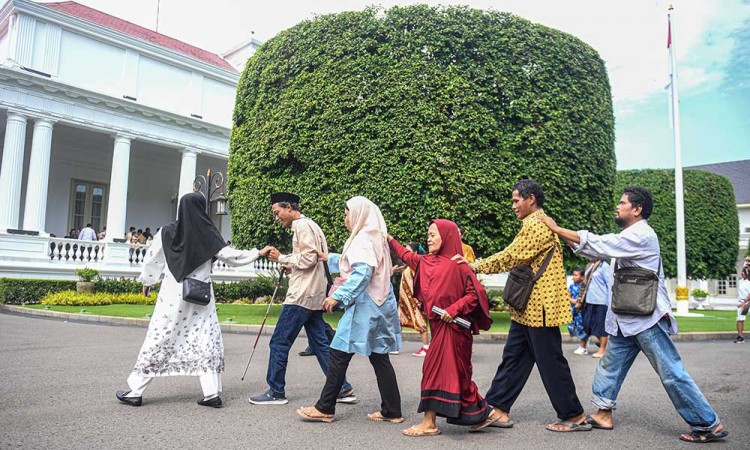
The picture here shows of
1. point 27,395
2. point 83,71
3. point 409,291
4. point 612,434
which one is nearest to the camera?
point 612,434

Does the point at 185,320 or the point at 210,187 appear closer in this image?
the point at 185,320

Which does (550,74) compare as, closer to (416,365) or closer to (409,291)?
(409,291)

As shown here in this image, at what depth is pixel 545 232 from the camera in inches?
A: 177

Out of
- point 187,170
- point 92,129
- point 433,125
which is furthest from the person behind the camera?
point 187,170

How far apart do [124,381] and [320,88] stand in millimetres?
9538

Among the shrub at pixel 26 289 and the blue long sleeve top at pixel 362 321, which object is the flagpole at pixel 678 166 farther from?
the shrub at pixel 26 289

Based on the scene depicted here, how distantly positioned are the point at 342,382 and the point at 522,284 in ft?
5.43

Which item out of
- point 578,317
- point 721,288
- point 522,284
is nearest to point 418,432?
point 522,284

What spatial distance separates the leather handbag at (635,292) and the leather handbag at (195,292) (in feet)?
11.3

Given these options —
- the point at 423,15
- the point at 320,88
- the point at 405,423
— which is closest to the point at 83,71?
the point at 320,88

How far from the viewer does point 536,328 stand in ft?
14.6

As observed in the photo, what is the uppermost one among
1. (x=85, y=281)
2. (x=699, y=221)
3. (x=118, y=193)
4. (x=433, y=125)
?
(x=699, y=221)

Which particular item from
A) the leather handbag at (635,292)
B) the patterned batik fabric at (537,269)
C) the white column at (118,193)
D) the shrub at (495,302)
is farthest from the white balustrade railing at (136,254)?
the leather handbag at (635,292)

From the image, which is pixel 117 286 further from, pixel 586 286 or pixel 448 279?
pixel 448 279
